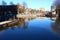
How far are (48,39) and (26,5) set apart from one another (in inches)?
3060

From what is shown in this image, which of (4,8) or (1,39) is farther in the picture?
(4,8)

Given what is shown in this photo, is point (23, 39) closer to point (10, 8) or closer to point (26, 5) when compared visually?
point (10, 8)

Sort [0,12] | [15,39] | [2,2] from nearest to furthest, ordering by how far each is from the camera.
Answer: [15,39] → [0,12] → [2,2]

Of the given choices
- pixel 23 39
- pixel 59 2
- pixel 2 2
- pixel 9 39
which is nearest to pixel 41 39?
pixel 23 39

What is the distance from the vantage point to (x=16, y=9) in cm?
5831

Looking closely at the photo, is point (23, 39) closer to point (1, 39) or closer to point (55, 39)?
point (1, 39)

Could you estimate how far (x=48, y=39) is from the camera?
1084cm

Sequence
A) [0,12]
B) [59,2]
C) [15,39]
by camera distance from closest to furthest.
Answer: [15,39] < [0,12] < [59,2]

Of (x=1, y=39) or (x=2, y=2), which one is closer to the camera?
(x=1, y=39)

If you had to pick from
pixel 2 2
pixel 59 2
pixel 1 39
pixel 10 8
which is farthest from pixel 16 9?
pixel 1 39

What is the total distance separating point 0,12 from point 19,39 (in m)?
46.4

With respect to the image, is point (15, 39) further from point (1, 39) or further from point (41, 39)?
point (41, 39)

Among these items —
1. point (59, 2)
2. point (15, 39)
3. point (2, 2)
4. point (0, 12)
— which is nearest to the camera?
point (15, 39)

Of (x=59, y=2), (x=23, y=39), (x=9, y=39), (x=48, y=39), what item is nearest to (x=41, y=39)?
(x=48, y=39)
